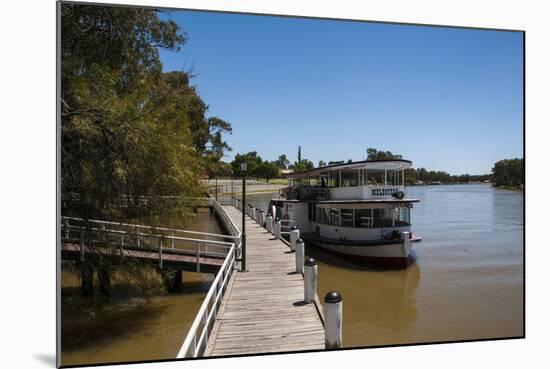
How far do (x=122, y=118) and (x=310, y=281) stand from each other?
3.52 metres

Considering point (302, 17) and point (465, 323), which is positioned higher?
point (302, 17)

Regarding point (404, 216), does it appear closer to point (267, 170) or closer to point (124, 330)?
point (124, 330)

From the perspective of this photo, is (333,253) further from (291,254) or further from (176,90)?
(176,90)

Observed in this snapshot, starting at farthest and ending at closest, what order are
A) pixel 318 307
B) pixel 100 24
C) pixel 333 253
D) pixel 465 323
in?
1. pixel 333 253
2. pixel 465 323
3. pixel 100 24
4. pixel 318 307

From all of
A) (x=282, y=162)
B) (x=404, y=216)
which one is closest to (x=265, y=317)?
(x=404, y=216)

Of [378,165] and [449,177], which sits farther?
[378,165]

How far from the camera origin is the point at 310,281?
5812 millimetres

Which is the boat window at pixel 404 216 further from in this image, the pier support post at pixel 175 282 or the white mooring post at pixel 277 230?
the pier support post at pixel 175 282

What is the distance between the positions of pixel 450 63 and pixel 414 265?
23.3ft

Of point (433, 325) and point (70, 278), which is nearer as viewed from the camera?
point (70, 278)

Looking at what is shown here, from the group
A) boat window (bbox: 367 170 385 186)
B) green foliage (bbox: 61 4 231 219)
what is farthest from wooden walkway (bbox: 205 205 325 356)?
boat window (bbox: 367 170 385 186)

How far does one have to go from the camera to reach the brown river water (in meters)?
6.68

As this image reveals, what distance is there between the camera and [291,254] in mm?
9766
